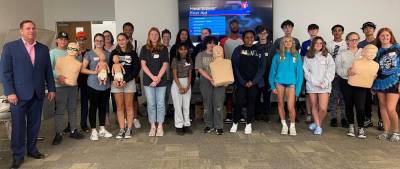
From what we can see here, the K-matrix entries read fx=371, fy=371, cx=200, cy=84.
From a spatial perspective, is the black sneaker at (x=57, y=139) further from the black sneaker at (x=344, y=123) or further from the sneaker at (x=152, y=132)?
the black sneaker at (x=344, y=123)

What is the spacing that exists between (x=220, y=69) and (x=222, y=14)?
2.34 m

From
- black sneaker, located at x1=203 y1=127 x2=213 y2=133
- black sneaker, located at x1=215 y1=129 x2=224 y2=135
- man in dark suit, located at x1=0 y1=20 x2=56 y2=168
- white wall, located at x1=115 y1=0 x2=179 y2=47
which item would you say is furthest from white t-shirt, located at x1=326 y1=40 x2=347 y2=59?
man in dark suit, located at x1=0 y1=20 x2=56 y2=168

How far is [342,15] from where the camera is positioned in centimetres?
712

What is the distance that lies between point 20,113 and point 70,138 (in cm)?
125

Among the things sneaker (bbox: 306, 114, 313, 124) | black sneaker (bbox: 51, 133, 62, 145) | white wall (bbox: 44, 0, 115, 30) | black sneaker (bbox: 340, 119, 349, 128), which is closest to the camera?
black sneaker (bbox: 51, 133, 62, 145)

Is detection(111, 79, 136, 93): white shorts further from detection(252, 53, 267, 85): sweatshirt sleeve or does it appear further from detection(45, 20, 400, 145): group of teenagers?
detection(252, 53, 267, 85): sweatshirt sleeve

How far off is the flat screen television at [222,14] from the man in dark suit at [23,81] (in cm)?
344

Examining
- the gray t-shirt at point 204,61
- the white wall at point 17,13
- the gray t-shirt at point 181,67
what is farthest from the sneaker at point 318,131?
the white wall at point 17,13

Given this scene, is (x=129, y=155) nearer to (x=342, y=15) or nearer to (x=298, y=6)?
(x=298, y=6)

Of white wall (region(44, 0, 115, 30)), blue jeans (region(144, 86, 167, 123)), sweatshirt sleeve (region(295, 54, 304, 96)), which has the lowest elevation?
blue jeans (region(144, 86, 167, 123))

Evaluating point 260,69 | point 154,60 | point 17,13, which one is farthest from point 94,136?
point 17,13

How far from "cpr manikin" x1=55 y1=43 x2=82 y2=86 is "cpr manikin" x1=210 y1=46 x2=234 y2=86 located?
68.5 inches

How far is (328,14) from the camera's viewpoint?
7141 millimetres

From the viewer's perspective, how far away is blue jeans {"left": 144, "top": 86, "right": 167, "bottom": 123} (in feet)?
16.4
